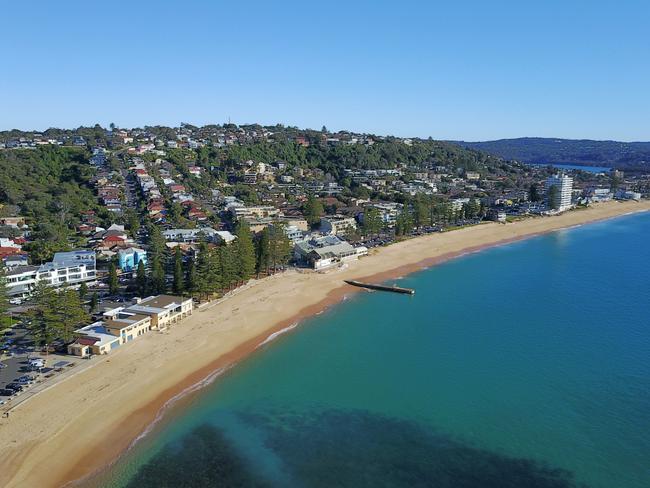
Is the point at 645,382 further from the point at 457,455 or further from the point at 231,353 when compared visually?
the point at 231,353

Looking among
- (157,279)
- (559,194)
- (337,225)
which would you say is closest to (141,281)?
(157,279)

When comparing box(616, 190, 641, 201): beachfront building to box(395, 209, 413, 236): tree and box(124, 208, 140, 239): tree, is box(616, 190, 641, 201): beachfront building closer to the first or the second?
box(395, 209, 413, 236): tree

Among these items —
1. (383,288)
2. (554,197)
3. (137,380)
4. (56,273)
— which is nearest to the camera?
(137,380)

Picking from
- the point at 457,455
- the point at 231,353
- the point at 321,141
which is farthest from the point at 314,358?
the point at 321,141

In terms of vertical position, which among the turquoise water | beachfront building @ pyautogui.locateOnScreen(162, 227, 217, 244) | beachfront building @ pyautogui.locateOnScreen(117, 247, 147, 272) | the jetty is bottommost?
the turquoise water

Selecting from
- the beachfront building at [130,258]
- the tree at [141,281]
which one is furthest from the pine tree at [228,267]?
the beachfront building at [130,258]

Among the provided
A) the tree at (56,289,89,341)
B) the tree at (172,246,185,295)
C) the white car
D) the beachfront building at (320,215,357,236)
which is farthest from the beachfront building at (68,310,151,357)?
the beachfront building at (320,215,357,236)

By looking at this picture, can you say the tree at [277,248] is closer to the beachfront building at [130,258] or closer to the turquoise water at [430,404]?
the turquoise water at [430,404]

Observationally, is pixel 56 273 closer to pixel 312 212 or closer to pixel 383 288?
pixel 383 288
